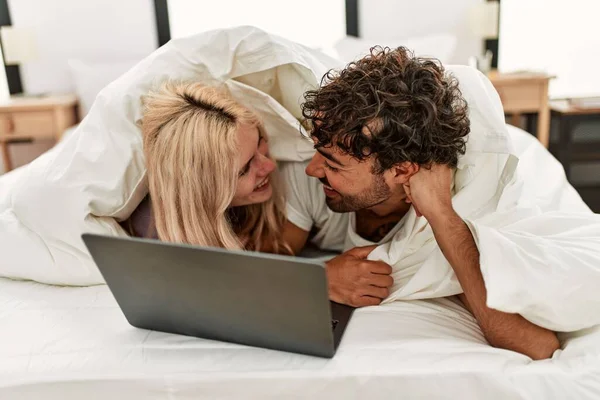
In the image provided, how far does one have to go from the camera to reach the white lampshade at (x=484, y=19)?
2842mm

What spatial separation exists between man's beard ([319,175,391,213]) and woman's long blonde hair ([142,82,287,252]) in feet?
0.76

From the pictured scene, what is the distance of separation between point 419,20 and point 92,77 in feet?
6.08

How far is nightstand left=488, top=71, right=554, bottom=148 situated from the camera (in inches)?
106

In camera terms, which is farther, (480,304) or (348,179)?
(348,179)

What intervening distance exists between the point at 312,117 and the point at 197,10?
229 centimetres

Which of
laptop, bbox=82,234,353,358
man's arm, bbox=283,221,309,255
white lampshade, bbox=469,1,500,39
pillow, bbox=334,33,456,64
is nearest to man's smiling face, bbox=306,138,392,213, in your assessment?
man's arm, bbox=283,221,309,255

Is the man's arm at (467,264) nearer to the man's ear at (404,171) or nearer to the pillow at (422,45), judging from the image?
the man's ear at (404,171)

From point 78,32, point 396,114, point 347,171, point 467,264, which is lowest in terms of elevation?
point 467,264

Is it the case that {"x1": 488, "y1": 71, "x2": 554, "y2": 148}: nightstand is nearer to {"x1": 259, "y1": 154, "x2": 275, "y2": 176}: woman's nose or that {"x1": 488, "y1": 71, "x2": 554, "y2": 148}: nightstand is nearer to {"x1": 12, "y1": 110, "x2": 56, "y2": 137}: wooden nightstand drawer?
{"x1": 259, "y1": 154, "x2": 275, "y2": 176}: woman's nose

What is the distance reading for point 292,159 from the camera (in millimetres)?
1402

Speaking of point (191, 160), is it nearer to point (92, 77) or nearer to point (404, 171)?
point (404, 171)

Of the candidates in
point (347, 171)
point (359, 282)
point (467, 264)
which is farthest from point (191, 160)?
point (467, 264)

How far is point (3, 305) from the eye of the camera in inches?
42.9

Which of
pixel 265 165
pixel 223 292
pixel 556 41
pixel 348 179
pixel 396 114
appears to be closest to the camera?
pixel 223 292
